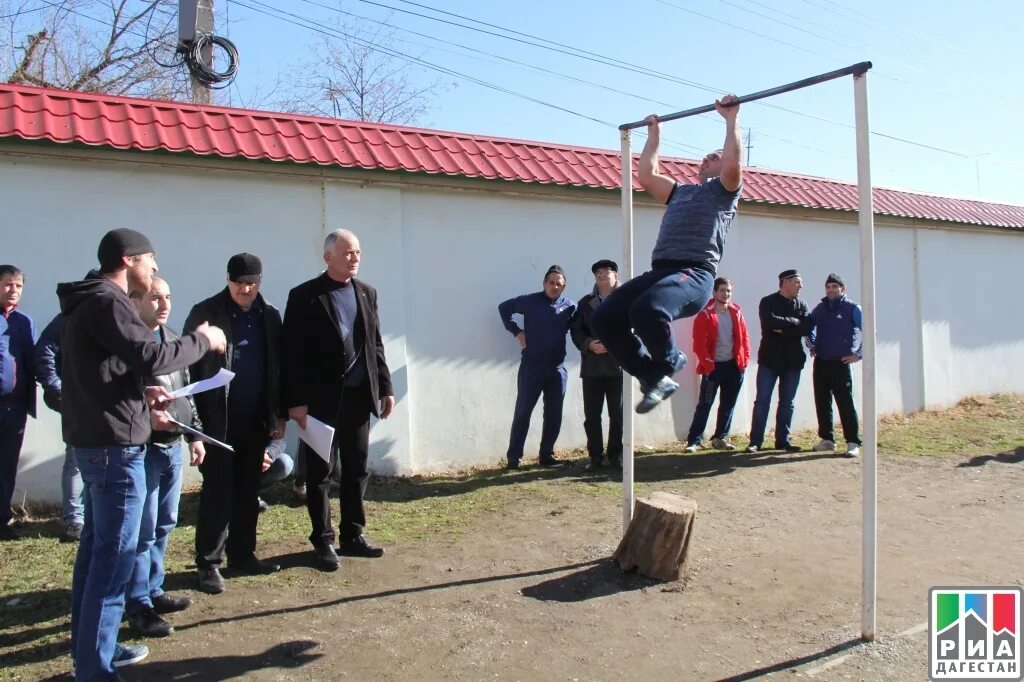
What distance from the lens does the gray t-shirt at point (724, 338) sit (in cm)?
930

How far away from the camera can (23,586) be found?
4934 millimetres

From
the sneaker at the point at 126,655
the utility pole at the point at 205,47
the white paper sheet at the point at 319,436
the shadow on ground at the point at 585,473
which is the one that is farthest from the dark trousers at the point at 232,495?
the utility pole at the point at 205,47

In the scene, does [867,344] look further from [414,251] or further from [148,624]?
[414,251]

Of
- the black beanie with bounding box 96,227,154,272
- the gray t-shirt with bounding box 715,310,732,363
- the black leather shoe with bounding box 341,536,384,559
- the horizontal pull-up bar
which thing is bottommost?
the black leather shoe with bounding box 341,536,384,559

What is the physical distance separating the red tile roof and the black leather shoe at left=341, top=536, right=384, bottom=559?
11.7ft

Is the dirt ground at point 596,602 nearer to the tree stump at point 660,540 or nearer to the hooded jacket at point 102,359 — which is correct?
the tree stump at point 660,540

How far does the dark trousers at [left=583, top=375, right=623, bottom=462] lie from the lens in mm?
8375

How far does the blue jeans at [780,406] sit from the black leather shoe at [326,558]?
5742 millimetres

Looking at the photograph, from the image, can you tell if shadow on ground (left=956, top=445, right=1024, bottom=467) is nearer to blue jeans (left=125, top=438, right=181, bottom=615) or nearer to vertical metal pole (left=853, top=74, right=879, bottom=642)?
vertical metal pole (left=853, top=74, right=879, bottom=642)

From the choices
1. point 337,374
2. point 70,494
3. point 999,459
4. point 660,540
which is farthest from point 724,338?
point 70,494

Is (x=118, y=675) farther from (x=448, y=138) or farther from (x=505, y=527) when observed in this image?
(x=448, y=138)

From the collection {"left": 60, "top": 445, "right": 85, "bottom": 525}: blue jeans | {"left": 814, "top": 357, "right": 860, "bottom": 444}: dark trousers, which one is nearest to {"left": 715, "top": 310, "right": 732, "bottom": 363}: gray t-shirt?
{"left": 814, "top": 357, "right": 860, "bottom": 444}: dark trousers

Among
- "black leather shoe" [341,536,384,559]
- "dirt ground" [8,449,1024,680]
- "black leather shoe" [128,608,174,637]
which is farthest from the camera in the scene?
"black leather shoe" [341,536,384,559]

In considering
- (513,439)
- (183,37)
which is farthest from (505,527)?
(183,37)
